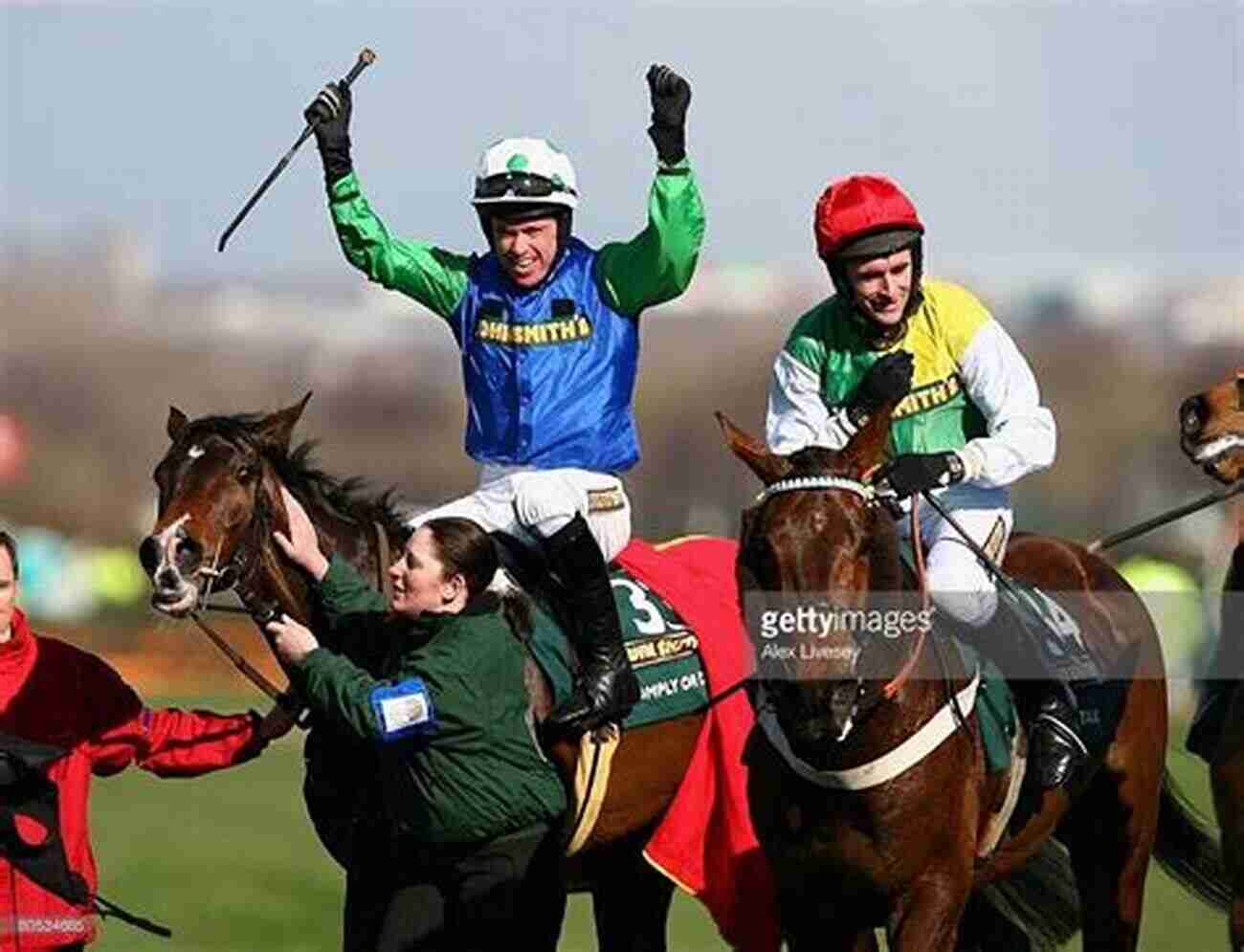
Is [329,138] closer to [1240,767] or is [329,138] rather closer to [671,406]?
[1240,767]

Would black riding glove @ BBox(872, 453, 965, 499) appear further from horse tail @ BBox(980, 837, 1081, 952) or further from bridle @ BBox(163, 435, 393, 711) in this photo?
horse tail @ BBox(980, 837, 1081, 952)

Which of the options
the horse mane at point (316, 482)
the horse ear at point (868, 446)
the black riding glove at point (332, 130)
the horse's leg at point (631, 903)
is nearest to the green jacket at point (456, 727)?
the horse mane at point (316, 482)

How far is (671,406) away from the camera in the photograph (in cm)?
1160

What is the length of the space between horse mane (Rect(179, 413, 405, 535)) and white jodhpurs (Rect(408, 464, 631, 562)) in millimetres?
87

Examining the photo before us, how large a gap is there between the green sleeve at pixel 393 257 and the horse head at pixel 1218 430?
1.78m

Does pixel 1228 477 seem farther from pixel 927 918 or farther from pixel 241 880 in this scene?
pixel 241 880

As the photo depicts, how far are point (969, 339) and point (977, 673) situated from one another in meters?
0.78

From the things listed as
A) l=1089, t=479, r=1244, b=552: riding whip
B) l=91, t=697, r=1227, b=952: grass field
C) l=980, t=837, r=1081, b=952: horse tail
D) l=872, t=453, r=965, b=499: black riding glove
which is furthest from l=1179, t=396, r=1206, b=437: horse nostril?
l=91, t=697, r=1227, b=952: grass field

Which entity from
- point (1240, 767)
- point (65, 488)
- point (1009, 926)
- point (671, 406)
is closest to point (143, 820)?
point (65, 488)

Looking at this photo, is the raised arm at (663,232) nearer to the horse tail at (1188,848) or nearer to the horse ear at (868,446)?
the horse ear at (868,446)

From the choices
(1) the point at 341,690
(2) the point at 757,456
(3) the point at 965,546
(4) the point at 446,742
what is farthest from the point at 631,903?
(2) the point at 757,456

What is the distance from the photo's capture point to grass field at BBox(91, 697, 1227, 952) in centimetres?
1039

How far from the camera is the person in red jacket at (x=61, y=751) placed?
6363 mm

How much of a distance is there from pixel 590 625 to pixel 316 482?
2.37ft
